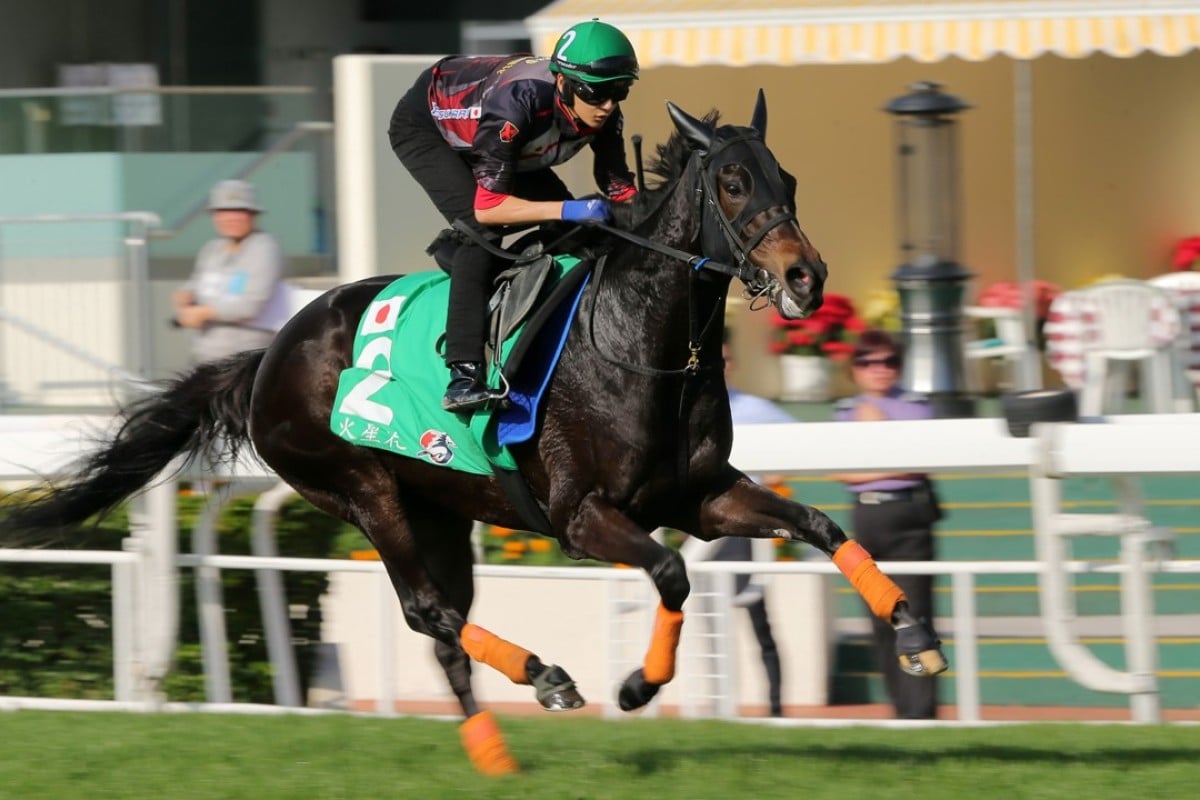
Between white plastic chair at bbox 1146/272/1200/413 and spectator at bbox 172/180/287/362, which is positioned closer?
spectator at bbox 172/180/287/362

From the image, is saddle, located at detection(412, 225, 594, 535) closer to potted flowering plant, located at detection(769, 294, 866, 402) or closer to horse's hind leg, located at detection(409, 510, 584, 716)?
horse's hind leg, located at detection(409, 510, 584, 716)

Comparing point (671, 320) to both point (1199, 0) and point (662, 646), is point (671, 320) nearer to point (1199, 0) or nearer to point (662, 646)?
point (662, 646)

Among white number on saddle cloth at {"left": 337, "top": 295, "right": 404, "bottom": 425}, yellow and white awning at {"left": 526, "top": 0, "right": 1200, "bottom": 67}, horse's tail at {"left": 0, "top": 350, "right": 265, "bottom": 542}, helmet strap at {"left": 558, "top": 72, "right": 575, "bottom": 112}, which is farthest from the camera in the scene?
yellow and white awning at {"left": 526, "top": 0, "right": 1200, "bottom": 67}

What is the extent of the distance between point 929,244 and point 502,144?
5144mm

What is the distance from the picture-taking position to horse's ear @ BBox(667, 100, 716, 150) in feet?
15.5

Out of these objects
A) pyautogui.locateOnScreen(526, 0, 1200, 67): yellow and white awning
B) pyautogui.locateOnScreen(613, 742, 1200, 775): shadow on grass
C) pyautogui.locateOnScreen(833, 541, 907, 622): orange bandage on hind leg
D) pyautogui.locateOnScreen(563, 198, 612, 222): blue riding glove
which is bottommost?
pyautogui.locateOnScreen(613, 742, 1200, 775): shadow on grass

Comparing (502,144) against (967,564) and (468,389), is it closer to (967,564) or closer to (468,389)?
(468,389)

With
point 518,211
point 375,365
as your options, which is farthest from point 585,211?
point 375,365

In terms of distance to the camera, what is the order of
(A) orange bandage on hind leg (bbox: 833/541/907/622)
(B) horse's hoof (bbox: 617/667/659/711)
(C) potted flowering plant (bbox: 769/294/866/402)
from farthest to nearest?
1. (C) potted flowering plant (bbox: 769/294/866/402)
2. (B) horse's hoof (bbox: 617/667/659/711)
3. (A) orange bandage on hind leg (bbox: 833/541/907/622)

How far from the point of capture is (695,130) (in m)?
4.73

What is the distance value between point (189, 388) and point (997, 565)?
2.50 m

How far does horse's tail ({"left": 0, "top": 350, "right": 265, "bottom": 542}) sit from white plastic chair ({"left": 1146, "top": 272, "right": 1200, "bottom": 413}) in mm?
5766

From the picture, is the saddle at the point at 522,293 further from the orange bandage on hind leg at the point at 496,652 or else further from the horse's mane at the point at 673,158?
the orange bandage on hind leg at the point at 496,652

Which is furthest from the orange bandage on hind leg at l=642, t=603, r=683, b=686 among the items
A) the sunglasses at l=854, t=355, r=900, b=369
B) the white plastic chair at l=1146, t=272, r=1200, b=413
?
the white plastic chair at l=1146, t=272, r=1200, b=413
